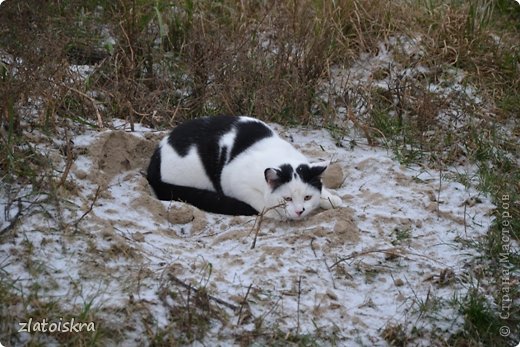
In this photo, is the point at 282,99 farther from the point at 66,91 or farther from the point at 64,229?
the point at 64,229

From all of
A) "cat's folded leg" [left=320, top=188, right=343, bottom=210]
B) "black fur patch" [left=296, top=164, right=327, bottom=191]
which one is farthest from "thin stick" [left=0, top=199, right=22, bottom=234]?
"cat's folded leg" [left=320, top=188, right=343, bottom=210]

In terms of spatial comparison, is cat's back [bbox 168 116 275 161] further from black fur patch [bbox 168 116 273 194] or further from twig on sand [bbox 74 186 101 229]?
twig on sand [bbox 74 186 101 229]

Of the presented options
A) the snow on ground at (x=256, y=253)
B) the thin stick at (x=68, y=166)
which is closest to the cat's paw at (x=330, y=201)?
the snow on ground at (x=256, y=253)

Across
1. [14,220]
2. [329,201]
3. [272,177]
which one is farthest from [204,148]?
[14,220]

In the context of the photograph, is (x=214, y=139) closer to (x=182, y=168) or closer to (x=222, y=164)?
(x=222, y=164)

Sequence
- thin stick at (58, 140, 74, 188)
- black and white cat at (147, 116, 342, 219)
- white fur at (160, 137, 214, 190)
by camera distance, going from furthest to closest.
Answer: white fur at (160, 137, 214, 190)
black and white cat at (147, 116, 342, 219)
thin stick at (58, 140, 74, 188)

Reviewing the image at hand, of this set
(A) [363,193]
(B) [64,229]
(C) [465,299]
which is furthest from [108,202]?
(C) [465,299]

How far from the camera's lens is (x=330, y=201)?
5145 mm

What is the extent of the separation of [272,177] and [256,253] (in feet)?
2.18

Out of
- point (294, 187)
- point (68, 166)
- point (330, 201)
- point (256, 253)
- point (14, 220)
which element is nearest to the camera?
point (14, 220)

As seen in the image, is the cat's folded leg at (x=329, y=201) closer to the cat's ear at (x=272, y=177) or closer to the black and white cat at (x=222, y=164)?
the black and white cat at (x=222, y=164)

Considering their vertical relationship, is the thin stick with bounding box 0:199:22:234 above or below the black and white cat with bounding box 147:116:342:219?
above

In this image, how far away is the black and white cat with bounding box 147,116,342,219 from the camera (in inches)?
209

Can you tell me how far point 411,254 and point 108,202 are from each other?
189cm
